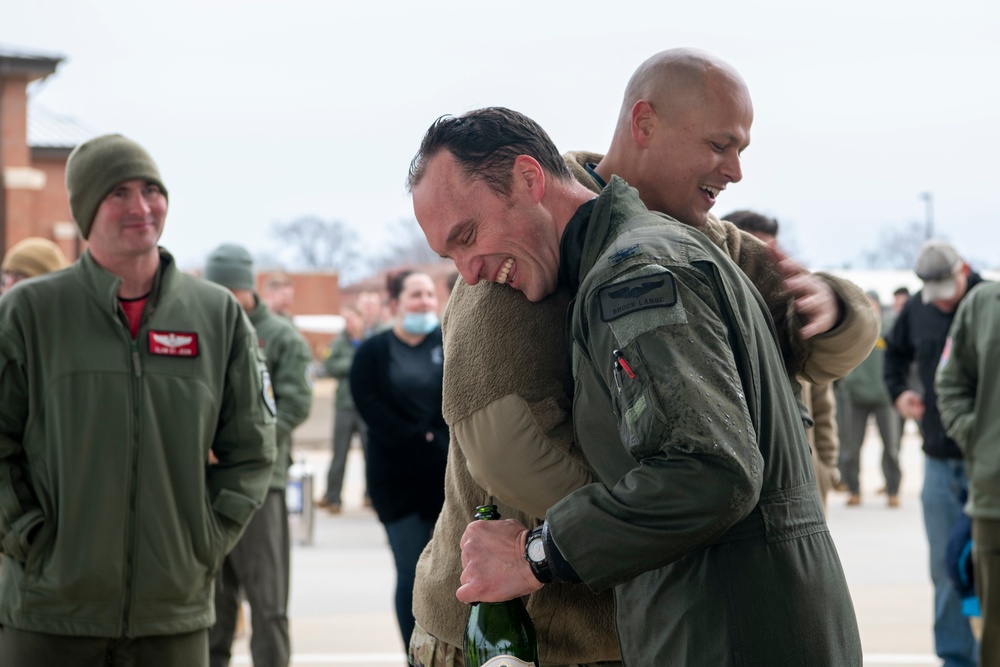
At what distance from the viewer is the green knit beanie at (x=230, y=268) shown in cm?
650

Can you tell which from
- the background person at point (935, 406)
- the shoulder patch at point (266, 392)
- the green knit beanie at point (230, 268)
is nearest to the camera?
the shoulder patch at point (266, 392)

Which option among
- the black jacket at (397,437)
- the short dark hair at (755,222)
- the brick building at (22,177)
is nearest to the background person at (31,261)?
the black jacket at (397,437)

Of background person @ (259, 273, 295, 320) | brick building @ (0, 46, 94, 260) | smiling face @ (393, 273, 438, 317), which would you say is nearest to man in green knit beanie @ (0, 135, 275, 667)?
smiling face @ (393, 273, 438, 317)

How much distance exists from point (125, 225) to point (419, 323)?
283cm

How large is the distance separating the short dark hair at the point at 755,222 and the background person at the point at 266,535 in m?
2.30

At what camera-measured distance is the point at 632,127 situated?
2.69m

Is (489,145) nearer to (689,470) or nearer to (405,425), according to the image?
(689,470)

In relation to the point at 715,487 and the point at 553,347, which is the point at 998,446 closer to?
the point at 553,347

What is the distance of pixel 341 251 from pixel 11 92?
160 ft

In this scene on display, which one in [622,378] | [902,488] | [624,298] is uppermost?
[624,298]

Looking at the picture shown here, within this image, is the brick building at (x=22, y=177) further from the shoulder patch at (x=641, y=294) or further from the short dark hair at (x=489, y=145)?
the shoulder patch at (x=641, y=294)

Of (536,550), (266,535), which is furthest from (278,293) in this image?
(536,550)

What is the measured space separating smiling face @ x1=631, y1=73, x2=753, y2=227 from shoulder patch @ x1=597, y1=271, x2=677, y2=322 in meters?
0.73

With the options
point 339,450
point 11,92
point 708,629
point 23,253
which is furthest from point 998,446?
point 11,92
